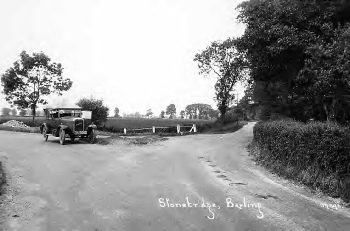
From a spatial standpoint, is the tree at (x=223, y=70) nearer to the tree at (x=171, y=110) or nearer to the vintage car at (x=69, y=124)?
the vintage car at (x=69, y=124)

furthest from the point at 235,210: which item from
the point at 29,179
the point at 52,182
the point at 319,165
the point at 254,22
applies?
the point at 254,22

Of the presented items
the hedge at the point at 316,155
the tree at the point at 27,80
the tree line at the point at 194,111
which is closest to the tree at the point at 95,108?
the tree at the point at 27,80

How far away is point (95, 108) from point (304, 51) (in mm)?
28665

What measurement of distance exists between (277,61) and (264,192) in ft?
35.3

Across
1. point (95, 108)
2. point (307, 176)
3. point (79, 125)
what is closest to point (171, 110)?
point (95, 108)

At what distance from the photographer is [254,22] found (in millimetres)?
17516

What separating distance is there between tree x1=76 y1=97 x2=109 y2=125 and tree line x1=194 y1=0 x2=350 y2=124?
79.4 ft

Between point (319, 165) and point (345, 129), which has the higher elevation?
point (345, 129)

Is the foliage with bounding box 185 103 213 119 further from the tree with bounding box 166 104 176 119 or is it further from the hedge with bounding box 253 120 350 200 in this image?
the hedge with bounding box 253 120 350 200

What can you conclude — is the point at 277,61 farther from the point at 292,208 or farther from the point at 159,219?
the point at 159,219

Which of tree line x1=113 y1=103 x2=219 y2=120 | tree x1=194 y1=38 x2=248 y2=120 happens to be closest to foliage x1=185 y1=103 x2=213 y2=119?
tree line x1=113 y1=103 x2=219 y2=120

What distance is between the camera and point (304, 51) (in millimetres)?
15719

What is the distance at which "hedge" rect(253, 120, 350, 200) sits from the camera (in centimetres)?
863

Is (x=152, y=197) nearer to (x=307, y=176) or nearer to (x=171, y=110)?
(x=307, y=176)
